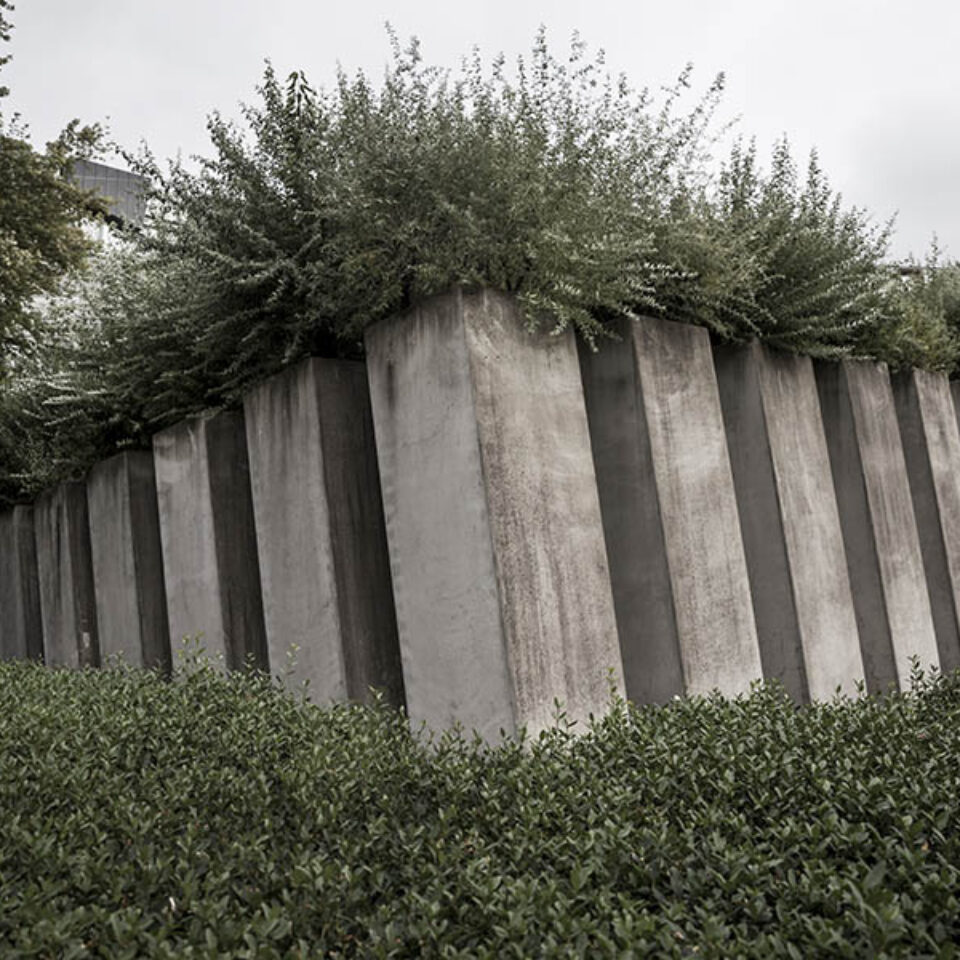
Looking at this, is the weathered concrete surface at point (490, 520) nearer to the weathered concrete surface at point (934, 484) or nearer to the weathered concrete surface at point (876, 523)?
the weathered concrete surface at point (876, 523)

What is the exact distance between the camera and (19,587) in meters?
11.0

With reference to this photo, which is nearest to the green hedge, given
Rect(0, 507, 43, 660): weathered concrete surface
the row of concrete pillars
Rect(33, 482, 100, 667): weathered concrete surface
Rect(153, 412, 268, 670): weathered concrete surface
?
the row of concrete pillars

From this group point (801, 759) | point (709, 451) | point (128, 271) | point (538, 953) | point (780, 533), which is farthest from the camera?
point (128, 271)

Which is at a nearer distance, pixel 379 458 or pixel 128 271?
pixel 379 458

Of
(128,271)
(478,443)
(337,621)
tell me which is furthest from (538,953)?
(128,271)

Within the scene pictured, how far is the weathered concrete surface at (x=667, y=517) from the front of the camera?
5.82 m

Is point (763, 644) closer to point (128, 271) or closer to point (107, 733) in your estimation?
point (107, 733)

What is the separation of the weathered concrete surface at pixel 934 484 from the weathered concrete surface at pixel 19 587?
27.8 feet

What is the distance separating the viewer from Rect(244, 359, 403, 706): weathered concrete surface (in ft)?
19.2

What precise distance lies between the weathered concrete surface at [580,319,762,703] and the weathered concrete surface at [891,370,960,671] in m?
3.60

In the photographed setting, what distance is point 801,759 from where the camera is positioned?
10.9 ft

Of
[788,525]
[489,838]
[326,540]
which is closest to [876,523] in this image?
[788,525]

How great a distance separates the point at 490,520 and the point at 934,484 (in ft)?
18.8

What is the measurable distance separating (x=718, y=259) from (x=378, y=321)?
2102mm
